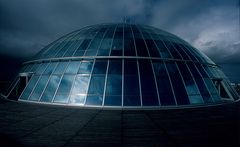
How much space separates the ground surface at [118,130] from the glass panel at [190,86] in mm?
4376

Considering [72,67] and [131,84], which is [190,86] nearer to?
[131,84]

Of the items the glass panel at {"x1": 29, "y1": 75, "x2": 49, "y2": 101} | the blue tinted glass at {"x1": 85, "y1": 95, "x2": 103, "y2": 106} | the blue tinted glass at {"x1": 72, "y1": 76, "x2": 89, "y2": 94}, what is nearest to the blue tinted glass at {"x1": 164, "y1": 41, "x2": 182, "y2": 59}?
the blue tinted glass at {"x1": 85, "y1": 95, "x2": 103, "y2": 106}

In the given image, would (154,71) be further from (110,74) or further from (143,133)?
(143,133)

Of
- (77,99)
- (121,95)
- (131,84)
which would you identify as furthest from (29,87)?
(131,84)

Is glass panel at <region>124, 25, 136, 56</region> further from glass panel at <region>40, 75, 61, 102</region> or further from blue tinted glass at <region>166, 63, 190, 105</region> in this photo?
glass panel at <region>40, 75, 61, 102</region>

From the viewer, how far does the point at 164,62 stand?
16047 millimetres

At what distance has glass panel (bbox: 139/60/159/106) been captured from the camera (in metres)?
13.3

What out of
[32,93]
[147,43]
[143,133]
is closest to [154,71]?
[147,43]

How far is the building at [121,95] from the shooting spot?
729cm

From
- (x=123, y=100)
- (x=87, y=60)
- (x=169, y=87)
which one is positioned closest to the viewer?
(x=123, y=100)

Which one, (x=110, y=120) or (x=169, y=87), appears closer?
(x=110, y=120)

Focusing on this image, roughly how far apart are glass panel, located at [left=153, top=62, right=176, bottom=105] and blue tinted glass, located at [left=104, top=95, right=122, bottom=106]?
3630mm

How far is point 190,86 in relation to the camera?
15289 mm

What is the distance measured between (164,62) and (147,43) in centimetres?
318
